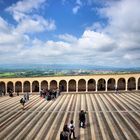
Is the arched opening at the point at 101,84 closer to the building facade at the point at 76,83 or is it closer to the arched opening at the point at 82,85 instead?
the building facade at the point at 76,83

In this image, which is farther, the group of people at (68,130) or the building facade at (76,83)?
the building facade at (76,83)

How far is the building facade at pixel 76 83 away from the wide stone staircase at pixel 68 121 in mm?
15955

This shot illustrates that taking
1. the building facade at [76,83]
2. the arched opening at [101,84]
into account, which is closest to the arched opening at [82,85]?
the building facade at [76,83]

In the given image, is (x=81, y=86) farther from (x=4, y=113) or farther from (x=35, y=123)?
(x=35, y=123)

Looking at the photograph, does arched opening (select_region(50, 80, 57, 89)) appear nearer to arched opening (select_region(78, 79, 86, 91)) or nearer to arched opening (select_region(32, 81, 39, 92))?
arched opening (select_region(32, 81, 39, 92))

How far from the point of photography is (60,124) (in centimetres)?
2469

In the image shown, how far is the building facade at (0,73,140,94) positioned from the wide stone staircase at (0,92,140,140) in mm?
15955

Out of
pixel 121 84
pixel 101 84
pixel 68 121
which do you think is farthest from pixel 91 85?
pixel 68 121

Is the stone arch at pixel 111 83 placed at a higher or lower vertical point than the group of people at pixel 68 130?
higher

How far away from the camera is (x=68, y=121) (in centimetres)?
2603

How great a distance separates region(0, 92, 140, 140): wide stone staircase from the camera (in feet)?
69.7

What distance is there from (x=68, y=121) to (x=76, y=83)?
26454 mm

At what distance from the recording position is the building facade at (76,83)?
52375mm

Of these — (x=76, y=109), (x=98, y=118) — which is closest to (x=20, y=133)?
(x=98, y=118)
